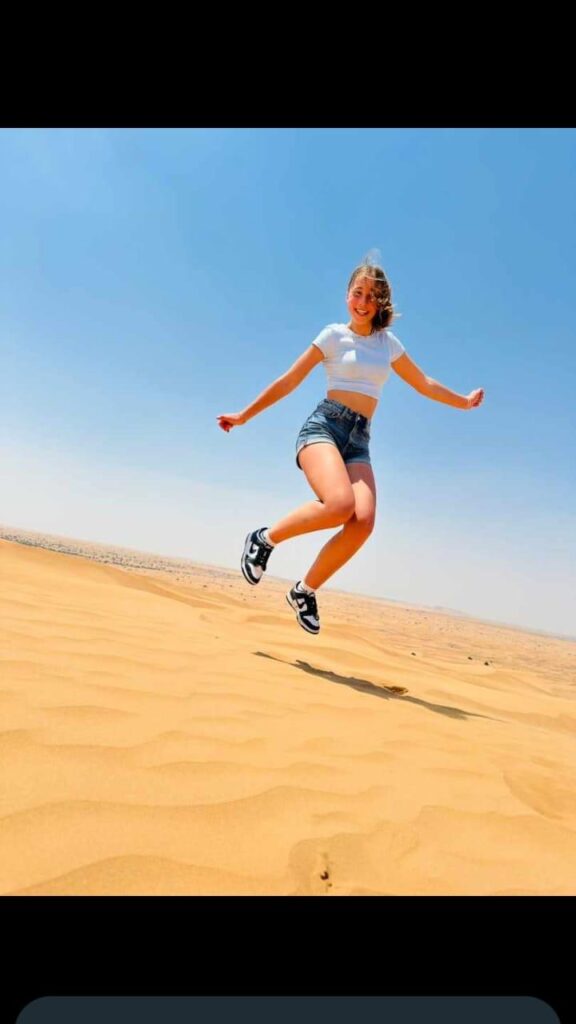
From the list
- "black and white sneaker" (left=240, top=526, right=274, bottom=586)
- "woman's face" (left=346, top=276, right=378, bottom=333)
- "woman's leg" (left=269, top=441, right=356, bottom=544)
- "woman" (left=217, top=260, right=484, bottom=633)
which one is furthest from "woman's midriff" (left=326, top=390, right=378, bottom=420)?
"black and white sneaker" (left=240, top=526, right=274, bottom=586)

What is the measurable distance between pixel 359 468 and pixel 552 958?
2.68 metres

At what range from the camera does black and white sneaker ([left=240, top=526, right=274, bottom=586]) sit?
345 cm

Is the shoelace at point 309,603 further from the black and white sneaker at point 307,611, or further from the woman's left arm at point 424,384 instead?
the woman's left arm at point 424,384

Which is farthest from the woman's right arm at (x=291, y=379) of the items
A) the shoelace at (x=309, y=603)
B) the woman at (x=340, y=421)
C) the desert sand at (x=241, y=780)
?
the desert sand at (x=241, y=780)

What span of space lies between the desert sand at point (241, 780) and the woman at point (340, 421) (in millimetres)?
678

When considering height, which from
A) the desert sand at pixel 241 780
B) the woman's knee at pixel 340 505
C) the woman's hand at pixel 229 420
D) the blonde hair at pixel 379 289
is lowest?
the desert sand at pixel 241 780

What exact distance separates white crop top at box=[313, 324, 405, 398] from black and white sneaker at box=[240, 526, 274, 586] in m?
0.99

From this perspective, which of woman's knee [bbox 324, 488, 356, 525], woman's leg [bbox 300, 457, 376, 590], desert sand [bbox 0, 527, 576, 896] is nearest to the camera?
desert sand [bbox 0, 527, 576, 896]

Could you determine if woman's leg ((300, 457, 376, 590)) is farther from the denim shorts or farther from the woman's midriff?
the woman's midriff

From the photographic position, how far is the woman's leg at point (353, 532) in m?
3.28
